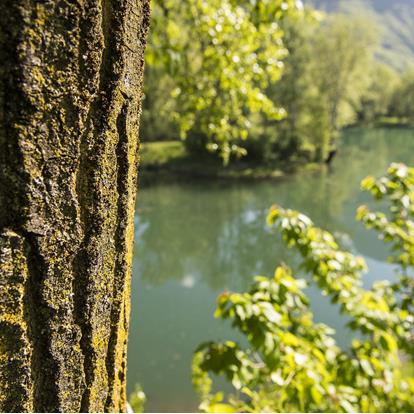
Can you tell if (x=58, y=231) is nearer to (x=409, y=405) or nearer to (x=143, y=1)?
(x=143, y=1)

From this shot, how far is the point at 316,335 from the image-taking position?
2.21 metres

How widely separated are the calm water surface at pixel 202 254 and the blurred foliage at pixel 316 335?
4.52 m

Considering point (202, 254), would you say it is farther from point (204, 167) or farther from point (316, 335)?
point (204, 167)

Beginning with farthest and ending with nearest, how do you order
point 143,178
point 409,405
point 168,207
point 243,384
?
point 143,178 < point 168,207 < point 409,405 < point 243,384

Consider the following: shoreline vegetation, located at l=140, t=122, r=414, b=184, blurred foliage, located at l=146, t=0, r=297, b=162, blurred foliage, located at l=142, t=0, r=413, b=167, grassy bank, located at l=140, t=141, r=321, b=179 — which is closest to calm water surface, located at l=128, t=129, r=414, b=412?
shoreline vegetation, located at l=140, t=122, r=414, b=184

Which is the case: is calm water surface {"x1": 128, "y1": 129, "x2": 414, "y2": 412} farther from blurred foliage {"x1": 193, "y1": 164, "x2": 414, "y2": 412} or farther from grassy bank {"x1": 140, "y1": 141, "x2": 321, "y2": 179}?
blurred foliage {"x1": 193, "y1": 164, "x2": 414, "y2": 412}

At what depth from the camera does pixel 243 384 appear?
1727 millimetres

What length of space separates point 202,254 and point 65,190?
43.2 feet

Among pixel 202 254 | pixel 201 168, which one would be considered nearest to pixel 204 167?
pixel 201 168

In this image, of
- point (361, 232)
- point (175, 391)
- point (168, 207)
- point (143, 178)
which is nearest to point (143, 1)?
point (175, 391)

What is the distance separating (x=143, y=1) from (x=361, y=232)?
54.5 feet

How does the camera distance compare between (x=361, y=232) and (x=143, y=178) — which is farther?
(x=143, y=178)

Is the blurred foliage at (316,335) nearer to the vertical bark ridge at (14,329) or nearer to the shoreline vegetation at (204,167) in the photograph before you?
the vertical bark ridge at (14,329)

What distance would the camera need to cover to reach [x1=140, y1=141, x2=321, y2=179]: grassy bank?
23.8 m
